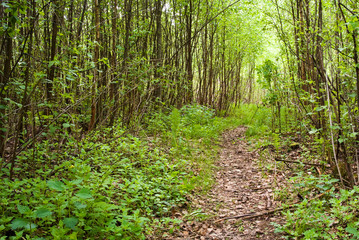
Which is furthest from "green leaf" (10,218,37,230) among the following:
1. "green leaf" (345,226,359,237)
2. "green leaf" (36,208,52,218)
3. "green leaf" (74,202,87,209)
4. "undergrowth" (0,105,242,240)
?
"green leaf" (345,226,359,237)

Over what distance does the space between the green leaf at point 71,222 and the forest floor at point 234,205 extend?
1147 millimetres

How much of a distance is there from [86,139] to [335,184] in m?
4.21

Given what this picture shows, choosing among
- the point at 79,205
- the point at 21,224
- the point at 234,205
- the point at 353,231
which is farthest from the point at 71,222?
the point at 353,231

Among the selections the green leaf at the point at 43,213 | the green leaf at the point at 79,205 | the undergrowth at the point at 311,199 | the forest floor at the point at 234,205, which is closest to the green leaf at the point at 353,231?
the undergrowth at the point at 311,199

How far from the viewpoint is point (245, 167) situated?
5.40 metres

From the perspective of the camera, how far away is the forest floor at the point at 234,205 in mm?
2996

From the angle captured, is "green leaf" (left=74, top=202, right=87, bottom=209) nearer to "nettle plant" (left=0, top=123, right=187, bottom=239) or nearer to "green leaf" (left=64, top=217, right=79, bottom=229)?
"nettle plant" (left=0, top=123, right=187, bottom=239)

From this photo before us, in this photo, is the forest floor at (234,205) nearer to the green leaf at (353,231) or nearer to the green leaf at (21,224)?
the green leaf at (353,231)

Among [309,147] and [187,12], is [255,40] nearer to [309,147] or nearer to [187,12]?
[187,12]

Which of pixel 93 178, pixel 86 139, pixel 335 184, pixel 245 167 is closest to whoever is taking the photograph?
pixel 93 178

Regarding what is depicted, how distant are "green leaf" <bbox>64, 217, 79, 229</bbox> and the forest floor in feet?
3.76

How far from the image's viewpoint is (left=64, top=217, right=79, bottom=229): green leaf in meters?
2.22

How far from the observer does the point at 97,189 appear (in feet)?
9.17

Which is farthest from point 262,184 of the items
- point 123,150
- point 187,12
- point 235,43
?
point 235,43
